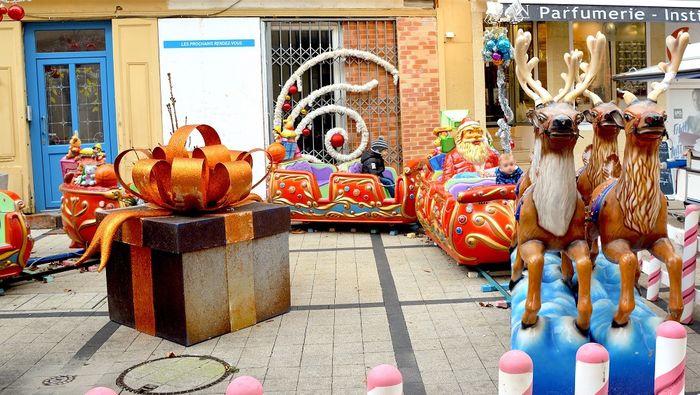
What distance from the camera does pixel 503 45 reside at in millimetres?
9305

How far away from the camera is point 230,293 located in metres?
6.11

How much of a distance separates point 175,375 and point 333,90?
8664mm

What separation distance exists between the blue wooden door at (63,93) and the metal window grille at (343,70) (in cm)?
292

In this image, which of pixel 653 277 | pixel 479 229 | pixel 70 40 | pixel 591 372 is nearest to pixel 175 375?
pixel 591 372

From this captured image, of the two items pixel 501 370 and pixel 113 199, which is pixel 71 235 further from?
pixel 501 370

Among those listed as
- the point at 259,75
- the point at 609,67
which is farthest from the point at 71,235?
the point at 609,67

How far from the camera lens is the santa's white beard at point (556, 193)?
4.30 m

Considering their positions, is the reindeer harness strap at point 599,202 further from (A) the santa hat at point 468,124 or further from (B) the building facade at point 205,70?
(B) the building facade at point 205,70

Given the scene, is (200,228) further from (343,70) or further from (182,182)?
(343,70)

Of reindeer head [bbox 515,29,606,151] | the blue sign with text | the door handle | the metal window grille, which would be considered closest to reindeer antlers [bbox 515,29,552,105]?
A: reindeer head [bbox 515,29,606,151]

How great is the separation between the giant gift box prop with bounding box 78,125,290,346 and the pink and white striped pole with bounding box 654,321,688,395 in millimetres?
3649

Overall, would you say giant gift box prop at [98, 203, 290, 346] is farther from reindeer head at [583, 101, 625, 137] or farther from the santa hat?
the santa hat

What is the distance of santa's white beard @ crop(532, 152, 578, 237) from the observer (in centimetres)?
430

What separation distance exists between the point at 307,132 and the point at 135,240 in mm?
7193
